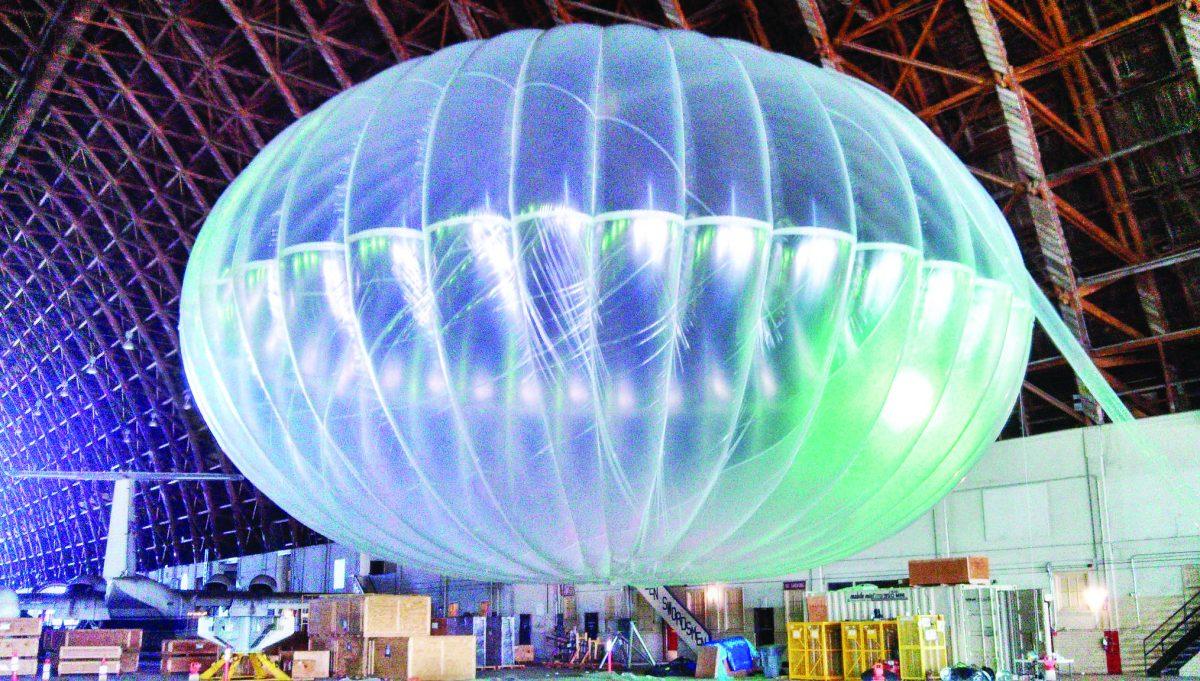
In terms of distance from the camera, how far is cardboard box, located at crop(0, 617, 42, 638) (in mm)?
22625

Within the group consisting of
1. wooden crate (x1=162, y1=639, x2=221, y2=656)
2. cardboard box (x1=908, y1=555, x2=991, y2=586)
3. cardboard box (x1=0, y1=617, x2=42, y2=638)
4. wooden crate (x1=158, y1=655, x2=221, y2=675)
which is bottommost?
wooden crate (x1=158, y1=655, x2=221, y2=675)

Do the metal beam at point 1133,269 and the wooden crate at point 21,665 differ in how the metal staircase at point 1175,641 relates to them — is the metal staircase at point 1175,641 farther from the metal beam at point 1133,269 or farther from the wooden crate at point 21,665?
the wooden crate at point 21,665

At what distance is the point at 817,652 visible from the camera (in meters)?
22.3

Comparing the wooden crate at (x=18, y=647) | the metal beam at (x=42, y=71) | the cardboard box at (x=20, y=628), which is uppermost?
the metal beam at (x=42, y=71)

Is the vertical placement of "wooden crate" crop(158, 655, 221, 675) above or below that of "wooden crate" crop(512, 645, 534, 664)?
above

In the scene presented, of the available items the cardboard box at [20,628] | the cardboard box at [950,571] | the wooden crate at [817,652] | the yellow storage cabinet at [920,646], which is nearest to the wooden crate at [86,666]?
the cardboard box at [20,628]

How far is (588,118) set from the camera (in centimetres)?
790

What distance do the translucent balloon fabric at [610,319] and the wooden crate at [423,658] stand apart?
38.1ft

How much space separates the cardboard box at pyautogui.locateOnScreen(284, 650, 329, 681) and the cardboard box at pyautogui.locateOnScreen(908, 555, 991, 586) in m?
11.4

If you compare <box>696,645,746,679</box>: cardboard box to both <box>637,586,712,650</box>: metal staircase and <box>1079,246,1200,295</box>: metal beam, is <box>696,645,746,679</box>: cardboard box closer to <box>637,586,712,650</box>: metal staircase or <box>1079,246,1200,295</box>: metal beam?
<box>637,586,712,650</box>: metal staircase

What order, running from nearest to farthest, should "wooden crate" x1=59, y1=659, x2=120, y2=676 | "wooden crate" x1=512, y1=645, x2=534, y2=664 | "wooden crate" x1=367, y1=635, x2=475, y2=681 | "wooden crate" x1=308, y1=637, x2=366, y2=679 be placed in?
"wooden crate" x1=367, y1=635, x2=475, y2=681 < "wooden crate" x1=308, y1=637, x2=366, y2=679 < "wooden crate" x1=59, y1=659, x2=120, y2=676 < "wooden crate" x1=512, y1=645, x2=534, y2=664

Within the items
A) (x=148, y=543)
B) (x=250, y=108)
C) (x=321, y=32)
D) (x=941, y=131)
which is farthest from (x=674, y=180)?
(x=148, y=543)

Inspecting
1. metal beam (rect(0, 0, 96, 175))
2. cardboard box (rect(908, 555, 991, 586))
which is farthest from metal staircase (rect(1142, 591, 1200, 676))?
metal beam (rect(0, 0, 96, 175))

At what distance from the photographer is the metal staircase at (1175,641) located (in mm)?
21344
